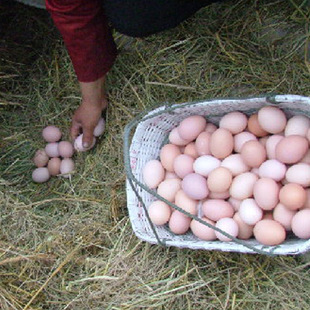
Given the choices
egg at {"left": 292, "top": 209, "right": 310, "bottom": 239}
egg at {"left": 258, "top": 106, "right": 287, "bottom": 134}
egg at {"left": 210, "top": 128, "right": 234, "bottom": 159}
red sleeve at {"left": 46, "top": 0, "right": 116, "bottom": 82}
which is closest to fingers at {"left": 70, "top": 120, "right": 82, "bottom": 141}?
red sleeve at {"left": 46, "top": 0, "right": 116, "bottom": 82}

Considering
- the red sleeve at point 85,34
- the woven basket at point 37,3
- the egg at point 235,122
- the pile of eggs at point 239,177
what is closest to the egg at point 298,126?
the pile of eggs at point 239,177

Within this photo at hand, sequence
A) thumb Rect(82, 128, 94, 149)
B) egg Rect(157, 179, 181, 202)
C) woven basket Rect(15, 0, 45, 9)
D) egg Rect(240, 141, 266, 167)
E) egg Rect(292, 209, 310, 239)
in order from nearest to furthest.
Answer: egg Rect(292, 209, 310, 239), egg Rect(240, 141, 266, 167), egg Rect(157, 179, 181, 202), thumb Rect(82, 128, 94, 149), woven basket Rect(15, 0, 45, 9)

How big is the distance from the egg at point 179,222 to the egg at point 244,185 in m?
0.13

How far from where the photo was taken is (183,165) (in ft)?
4.81

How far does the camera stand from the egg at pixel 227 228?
4.44 feet

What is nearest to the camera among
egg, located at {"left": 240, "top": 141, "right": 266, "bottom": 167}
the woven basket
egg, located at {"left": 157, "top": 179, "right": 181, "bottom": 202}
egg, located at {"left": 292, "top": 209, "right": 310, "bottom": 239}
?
egg, located at {"left": 292, "top": 209, "right": 310, "bottom": 239}

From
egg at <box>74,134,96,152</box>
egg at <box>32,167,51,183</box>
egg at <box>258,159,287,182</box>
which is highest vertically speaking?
Result: egg at <box>258,159,287,182</box>

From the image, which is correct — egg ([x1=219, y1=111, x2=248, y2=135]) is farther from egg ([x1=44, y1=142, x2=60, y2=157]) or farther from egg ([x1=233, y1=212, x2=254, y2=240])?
egg ([x1=44, y1=142, x2=60, y2=157])

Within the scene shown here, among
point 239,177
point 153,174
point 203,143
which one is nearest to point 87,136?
point 153,174

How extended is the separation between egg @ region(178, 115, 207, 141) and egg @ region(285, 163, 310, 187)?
0.26 meters

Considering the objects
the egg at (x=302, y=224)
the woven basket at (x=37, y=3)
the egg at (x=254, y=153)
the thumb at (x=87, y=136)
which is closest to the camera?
the egg at (x=302, y=224)

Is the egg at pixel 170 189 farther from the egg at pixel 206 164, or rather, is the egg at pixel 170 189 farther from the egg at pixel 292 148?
the egg at pixel 292 148

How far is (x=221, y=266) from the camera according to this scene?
1.47 metres

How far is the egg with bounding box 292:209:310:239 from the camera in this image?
1.27 metres
